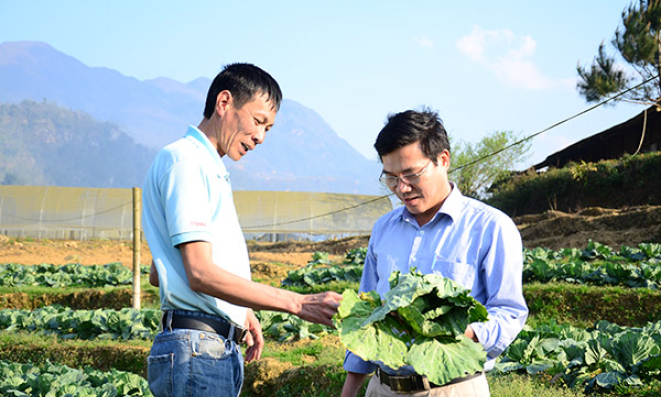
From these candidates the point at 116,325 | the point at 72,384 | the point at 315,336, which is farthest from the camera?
the point at 116,325

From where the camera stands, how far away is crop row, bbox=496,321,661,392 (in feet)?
Answer: 16.3

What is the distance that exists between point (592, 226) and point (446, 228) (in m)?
16.8

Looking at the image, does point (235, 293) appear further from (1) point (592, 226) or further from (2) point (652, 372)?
(1) point (592, 226)

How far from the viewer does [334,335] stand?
26.0 feet

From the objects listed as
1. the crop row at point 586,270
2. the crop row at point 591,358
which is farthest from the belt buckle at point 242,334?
the crop row at point 586,270

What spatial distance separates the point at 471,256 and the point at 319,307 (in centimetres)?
65

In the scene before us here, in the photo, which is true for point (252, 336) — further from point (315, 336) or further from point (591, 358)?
point (315, 336)

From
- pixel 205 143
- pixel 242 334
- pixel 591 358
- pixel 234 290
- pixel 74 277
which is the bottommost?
pixel 74 277

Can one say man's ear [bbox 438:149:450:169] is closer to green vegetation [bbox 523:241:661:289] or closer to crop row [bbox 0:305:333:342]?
crop row [bbox 0:305:333:342]

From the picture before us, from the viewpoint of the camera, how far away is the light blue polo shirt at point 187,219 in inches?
89.0

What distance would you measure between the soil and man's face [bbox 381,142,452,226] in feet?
38.3

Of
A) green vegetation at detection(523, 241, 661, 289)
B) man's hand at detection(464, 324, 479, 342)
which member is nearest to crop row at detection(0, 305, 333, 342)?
green vegetation at detection(523, 241, 661, 289)

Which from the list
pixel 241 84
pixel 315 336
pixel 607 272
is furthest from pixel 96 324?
pixel 607 272

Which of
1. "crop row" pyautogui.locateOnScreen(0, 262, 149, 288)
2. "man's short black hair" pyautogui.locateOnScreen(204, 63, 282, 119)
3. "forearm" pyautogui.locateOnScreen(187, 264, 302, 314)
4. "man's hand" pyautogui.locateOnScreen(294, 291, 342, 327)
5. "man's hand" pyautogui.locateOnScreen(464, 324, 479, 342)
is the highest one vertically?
"man's short black hair" pyautogui.locateOnScreen(204, 63, 282, 119)
